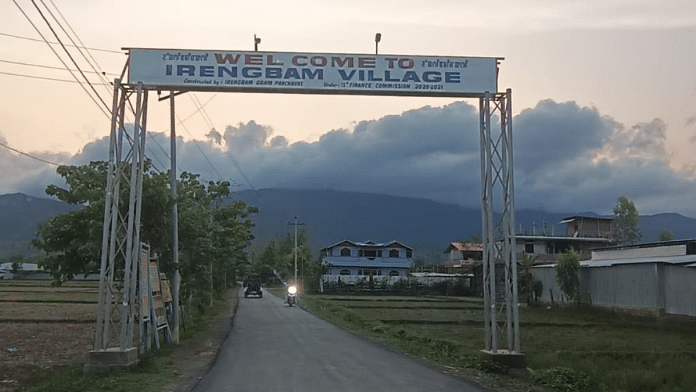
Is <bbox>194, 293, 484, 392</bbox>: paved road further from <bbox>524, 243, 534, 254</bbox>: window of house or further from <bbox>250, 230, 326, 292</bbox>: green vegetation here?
<bbox>524, 243, 534, 254</bbox>: window of house

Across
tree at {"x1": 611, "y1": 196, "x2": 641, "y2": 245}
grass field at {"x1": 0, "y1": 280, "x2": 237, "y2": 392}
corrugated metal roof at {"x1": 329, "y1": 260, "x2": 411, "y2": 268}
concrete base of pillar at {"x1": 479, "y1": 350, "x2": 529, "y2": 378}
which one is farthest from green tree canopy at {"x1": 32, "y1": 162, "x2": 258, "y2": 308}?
tree at {"x1": 611, "y1": 196, "x2": 641, "y2": 245}

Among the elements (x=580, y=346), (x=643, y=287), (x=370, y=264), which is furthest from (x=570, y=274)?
(x=370, y=264)

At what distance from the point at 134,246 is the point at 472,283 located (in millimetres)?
57832

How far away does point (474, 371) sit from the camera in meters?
14.2

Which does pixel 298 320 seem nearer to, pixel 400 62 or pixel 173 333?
pixel 173 333

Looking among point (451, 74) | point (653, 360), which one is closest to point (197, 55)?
point (451, 74)

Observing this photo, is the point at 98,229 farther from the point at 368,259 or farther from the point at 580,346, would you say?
the point at 368,259

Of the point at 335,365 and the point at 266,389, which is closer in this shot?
the point at 266,389

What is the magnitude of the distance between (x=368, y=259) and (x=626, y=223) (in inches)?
1436

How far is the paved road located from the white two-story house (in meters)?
69.4

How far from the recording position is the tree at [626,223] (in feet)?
318

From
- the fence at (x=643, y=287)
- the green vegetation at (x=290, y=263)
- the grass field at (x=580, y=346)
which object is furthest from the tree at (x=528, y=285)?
the green vegetation at (x=290, y=263)

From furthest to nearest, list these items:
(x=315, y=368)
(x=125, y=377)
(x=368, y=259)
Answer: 1. (x=368, y=259)
2. (x=315, y=368)
3. (x=125, y=377)

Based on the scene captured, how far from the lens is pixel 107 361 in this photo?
44.3 ft
